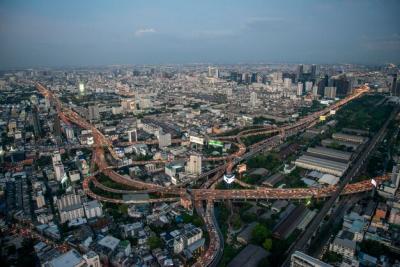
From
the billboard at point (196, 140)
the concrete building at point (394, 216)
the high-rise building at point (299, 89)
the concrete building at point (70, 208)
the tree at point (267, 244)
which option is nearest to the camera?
the tree at point (267, 244)

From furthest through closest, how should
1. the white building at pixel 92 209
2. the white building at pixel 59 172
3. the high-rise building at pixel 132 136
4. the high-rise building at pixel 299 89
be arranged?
the high-rise building at pixel 299 89 < the high-rise building at pixel 132 136 < the white building at pixel 59 172 < the white building at pixel 92 209

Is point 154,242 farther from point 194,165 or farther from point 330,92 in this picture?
point 330,92

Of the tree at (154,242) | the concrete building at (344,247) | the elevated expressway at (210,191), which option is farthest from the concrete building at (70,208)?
the concrete building at (344,247)

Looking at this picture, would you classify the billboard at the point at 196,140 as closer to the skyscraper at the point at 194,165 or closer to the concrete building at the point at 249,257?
the skyscraper at the point at 194,165

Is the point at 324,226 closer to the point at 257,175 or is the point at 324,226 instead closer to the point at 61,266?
the point at 257,175

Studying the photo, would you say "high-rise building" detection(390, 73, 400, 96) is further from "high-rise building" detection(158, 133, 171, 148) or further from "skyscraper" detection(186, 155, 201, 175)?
"skyscraper" detection(186, 155, 201, 175)

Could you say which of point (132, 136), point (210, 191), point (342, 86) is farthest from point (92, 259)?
point (342, 86)

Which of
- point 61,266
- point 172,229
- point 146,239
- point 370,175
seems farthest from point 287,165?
point 61,266
